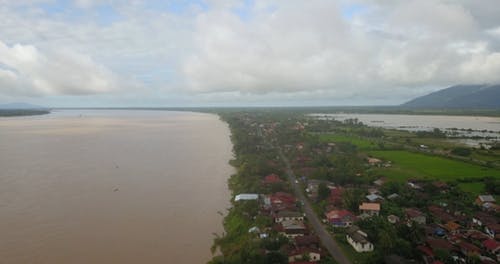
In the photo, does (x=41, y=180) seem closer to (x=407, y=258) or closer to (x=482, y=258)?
(x=407, y=258)

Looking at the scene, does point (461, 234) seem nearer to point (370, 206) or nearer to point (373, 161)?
point (370, 206)

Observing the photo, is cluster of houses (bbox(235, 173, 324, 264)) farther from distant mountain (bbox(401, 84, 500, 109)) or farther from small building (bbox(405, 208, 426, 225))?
distant mountain (bbox(401, 84, 500, 109))

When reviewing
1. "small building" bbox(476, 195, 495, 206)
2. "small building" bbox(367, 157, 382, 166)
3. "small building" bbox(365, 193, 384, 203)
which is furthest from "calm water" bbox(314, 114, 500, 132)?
"small building" bbox(365, 193, 384, 203)

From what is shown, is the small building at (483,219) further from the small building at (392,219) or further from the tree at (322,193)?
the tree at (322,193)

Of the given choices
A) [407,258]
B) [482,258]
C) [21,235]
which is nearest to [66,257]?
[21,235]

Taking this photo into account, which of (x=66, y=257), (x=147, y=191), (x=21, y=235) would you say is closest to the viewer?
(x=66, y=257)

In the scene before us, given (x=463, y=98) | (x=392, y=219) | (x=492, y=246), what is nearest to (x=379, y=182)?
(x=392, y=219)

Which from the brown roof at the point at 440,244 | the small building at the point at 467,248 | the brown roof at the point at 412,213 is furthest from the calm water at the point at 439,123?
the brown roof at the point at 440,244
